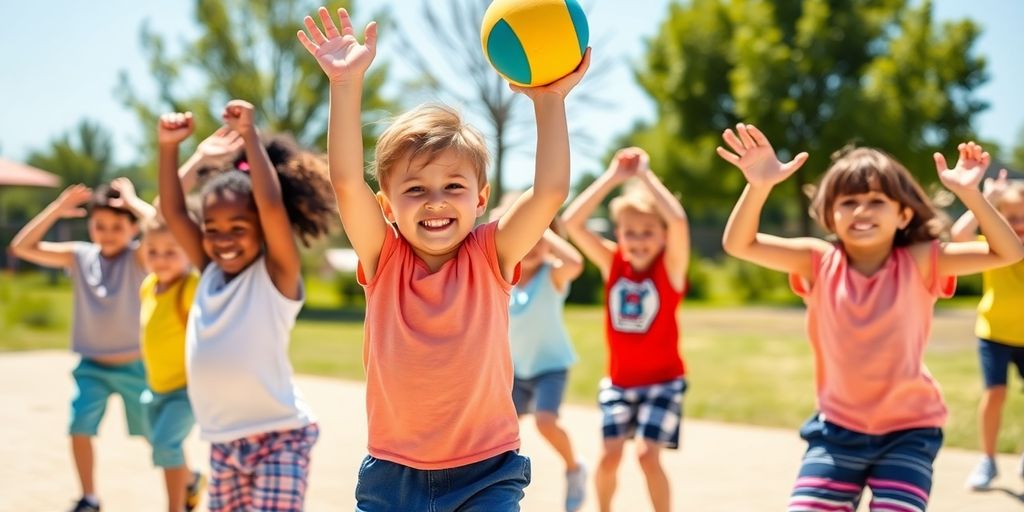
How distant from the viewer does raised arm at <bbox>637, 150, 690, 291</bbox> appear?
4.98 meters

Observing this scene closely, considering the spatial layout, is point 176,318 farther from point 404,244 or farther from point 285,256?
point 404,244

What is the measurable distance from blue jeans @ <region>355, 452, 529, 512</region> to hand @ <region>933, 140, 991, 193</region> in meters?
1.99

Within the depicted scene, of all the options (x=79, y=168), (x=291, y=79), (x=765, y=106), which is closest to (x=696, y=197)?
(x=765, y=106)

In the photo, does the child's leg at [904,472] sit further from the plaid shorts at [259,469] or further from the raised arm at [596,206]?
the plaid shorts at [259,469]

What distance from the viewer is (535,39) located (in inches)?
115

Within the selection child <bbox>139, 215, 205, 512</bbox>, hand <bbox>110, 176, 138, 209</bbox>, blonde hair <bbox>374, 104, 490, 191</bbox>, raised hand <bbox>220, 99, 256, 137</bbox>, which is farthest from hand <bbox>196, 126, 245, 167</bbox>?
blonde hair <bbox>374, 104, 490, 191</bbox>

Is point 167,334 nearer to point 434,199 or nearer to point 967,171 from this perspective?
point 434,199

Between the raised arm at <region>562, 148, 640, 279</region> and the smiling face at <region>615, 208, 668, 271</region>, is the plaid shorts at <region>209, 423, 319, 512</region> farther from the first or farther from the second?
the smiling face at <region>615, 208, 668, 271</region>

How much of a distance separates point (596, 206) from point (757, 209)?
4.75ft

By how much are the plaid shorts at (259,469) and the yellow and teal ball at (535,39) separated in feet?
5.79

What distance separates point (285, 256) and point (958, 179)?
104 inches

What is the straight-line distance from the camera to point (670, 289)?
5.21 m

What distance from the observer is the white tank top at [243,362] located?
12.8 feet

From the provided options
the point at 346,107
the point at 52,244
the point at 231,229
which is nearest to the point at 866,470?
the point at 346,107
